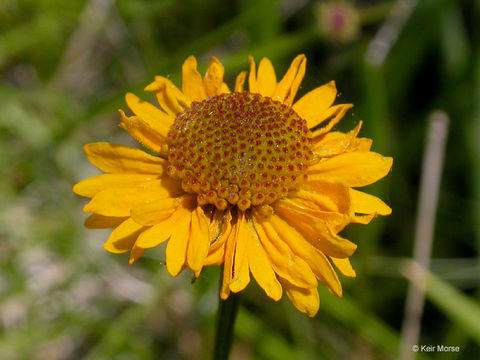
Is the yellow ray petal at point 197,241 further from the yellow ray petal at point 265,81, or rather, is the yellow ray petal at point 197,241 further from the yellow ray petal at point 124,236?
the yellow ray petal at point 265,81

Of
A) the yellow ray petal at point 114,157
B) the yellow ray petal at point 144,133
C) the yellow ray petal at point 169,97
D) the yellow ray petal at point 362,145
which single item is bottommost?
the yellow ray petal at point 114,157

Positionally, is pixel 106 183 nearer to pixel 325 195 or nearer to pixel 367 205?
pixel 325 195

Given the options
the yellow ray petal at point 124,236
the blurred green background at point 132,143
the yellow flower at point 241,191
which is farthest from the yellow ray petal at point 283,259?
the blurred green background at point 132,143

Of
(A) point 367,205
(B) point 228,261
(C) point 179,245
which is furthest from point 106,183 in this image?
(A) point 367,205

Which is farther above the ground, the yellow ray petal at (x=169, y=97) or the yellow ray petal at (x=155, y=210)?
the yellow ray petal at (x=169, y=97)

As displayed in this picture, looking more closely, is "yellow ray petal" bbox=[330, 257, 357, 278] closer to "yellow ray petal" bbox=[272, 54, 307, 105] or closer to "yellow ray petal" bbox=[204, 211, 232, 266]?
"yellow ray petal" bbox=[204, 211, 232, 266]

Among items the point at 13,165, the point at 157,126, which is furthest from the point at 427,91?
the point at 13,165

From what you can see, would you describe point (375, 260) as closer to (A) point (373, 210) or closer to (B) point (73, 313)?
(A) point (373, 210)
